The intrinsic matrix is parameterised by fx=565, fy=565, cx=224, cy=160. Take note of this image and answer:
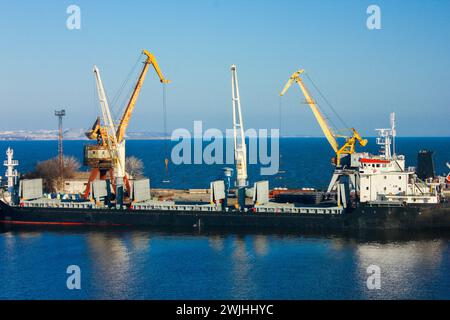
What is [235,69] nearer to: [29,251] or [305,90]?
[305,90]

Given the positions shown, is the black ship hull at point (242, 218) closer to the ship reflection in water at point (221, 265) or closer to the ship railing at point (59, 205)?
the ship railing at point (59, 205)

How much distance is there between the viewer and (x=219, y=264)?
160 feet

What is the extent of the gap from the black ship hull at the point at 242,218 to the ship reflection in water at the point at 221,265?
10.7 ft

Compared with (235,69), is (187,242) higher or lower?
lower

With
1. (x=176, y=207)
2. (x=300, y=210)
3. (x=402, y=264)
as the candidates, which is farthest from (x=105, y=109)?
(x=402, y=264)

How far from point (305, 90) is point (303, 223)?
22560mm

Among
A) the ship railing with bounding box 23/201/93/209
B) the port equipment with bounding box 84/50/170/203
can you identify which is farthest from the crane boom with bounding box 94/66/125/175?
the ship railing with bounding box 23/201/93/209

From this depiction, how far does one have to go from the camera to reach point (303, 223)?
63312mm

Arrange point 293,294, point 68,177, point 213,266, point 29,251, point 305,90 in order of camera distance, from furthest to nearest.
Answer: point 68,177, point 305,90, point 29,251, point 213,266, point 293,294

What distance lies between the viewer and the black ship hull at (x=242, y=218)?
2339 inches

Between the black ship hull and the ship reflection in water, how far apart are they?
129 inches

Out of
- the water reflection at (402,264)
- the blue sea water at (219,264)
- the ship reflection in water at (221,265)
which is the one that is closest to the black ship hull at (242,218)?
the blue sea water at (219,264)

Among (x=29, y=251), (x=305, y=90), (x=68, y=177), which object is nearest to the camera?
(x=29, y=251)
